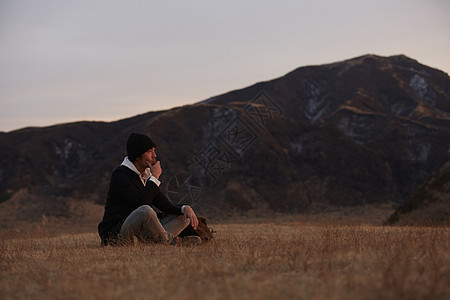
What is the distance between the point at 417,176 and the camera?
5519 cm

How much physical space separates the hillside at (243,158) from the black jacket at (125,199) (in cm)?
3273

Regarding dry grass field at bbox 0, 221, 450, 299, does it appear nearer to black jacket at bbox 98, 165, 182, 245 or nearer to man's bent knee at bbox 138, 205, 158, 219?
man's bent knee at bbox 138, 205, 158, 219

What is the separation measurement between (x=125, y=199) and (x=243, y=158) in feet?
150

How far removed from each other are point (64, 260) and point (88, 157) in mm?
55092

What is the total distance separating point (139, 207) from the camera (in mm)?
6773

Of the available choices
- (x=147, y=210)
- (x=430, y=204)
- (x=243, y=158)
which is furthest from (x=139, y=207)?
(x=243, y=158)

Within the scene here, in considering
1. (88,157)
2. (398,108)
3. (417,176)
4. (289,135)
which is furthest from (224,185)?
(398,108)

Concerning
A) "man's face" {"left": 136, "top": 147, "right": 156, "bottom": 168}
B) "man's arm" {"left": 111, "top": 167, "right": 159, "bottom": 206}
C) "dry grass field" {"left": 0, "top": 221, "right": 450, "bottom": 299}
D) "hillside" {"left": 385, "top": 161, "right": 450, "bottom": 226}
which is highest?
"man's face" {"left": 136, "top": 147, "right": 156, "bottom": 168}

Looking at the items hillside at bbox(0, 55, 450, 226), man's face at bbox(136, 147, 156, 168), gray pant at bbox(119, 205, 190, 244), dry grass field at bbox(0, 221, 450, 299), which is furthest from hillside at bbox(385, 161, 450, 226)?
hillside at bbox(0, 55, 450, 226)

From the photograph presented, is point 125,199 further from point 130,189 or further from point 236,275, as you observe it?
point 236,275

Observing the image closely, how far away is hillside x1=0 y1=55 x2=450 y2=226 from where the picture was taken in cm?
4625

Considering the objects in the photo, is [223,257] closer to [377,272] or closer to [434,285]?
[377,272]

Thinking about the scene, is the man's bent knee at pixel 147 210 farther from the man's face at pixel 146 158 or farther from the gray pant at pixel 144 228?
the man's face at pixel 146 158

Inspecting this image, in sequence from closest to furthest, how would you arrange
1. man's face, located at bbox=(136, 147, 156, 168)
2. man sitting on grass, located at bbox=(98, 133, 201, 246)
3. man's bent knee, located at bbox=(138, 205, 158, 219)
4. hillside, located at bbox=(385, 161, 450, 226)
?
man's bent knee, located at bbox=(138, 205, 158, 219), man sitting on grass, located at bbox=(98, 133, 201, 246), man's face, located at bbox=(136, 147, 156, 168), hillside, located at bbox=(385, 161, 450, 226)
